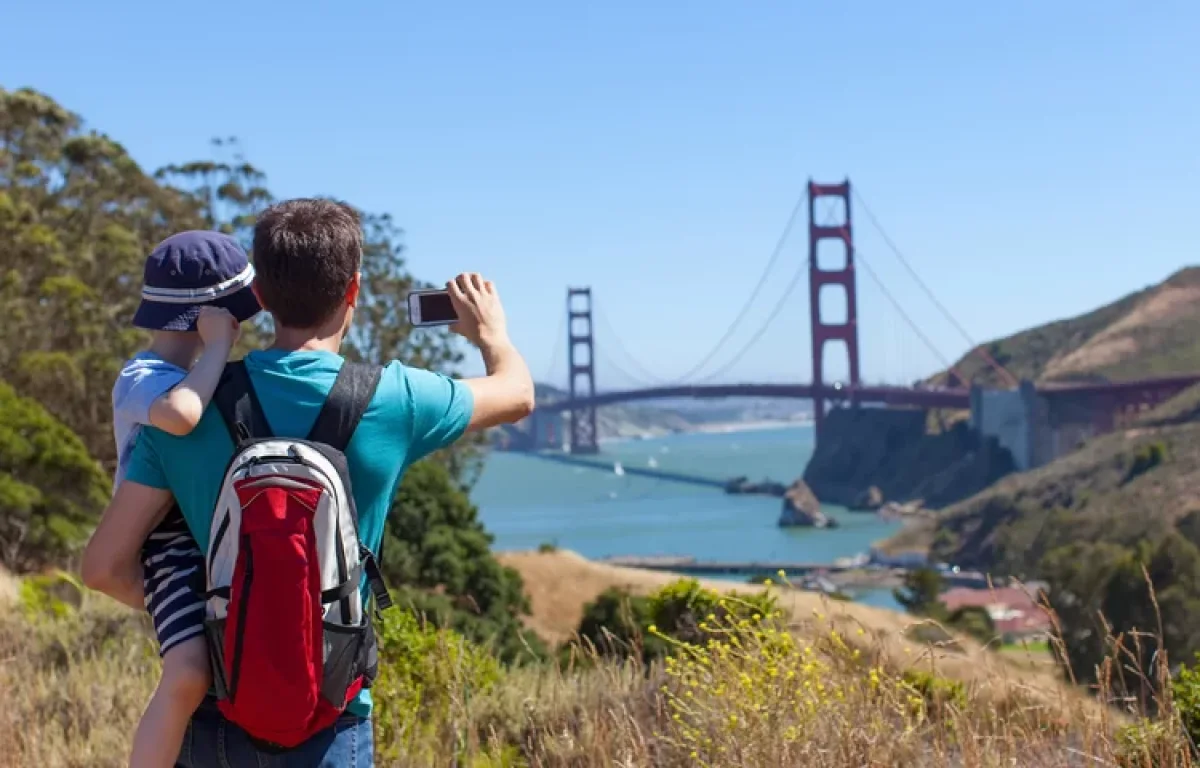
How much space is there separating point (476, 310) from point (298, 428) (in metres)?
0.32

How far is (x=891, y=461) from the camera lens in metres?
63.7

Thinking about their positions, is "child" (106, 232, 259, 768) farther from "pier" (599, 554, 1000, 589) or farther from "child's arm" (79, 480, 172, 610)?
"pier" (599, 554, 1000, 589)

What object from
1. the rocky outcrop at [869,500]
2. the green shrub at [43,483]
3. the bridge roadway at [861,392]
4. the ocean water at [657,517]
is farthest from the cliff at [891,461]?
the green shrub at [43,483]

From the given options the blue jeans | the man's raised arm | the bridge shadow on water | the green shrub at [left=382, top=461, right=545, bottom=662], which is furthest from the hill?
the bridge shadow on water

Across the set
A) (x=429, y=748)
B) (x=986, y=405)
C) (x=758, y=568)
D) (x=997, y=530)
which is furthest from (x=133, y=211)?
(x=986, y=405)

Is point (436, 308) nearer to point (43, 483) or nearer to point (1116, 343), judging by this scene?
point (43, 483)

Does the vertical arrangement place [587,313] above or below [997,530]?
above

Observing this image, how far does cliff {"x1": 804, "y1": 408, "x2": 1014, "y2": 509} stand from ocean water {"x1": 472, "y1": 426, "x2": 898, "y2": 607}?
5.91ft

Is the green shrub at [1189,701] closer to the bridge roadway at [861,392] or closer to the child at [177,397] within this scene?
the child at [177,397]

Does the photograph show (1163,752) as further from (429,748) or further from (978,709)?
(429,748)

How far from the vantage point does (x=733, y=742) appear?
76.5 inches

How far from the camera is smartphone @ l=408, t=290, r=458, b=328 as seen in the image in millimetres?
1661

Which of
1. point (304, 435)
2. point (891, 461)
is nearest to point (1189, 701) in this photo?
point (304, 435)

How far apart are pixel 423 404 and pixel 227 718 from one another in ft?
1.22
